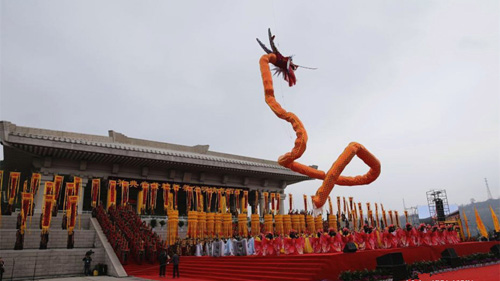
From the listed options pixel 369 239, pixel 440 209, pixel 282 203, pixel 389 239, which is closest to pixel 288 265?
pixel 369 239

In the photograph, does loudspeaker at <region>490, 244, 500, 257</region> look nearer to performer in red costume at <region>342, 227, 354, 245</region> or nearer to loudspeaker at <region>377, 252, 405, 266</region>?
performer in red costume at <region>342, 227, 354, 245</region>

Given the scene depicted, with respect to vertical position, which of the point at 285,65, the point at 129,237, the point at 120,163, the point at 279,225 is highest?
the point at 285,65

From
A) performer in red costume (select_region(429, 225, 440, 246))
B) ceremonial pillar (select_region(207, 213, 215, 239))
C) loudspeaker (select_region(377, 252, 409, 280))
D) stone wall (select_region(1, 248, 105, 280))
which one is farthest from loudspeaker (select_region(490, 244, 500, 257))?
stone wall (select_region(1, 248, 105, 280))

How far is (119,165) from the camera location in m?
23.2

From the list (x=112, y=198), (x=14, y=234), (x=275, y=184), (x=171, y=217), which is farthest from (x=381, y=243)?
(x=275, y=184)

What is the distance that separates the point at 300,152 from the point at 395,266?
4772mm

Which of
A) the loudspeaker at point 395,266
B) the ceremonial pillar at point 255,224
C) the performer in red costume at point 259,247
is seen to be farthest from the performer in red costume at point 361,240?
the ceremonial pillar at point 255,224

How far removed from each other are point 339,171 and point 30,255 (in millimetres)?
12287

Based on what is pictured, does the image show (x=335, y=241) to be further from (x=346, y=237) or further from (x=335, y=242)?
(x=346, y=237)

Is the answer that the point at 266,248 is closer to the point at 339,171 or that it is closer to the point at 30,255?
the point at 339,171

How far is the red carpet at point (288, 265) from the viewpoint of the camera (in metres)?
8.51

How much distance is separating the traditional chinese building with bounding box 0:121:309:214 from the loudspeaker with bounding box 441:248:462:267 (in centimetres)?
1702

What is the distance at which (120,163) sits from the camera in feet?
75.9

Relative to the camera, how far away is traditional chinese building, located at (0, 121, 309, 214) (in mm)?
19625
